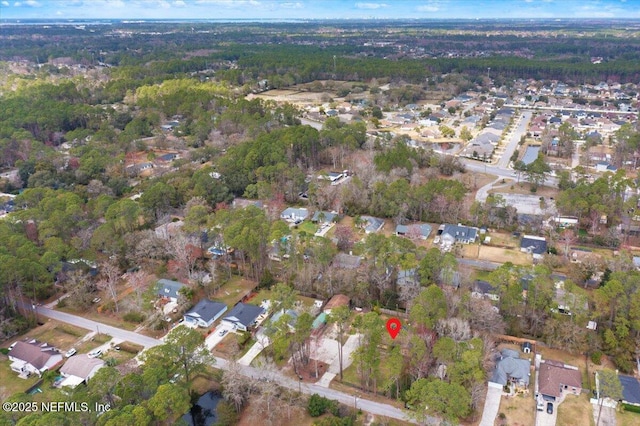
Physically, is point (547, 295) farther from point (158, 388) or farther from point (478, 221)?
point (158, 388)

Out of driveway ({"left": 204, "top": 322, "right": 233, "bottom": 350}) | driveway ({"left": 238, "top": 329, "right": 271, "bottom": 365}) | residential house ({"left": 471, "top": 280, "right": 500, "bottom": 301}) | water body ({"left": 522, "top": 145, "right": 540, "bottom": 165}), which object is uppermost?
water body ({"left": 522, "top": 145, "right": 540, "bottom": 165})

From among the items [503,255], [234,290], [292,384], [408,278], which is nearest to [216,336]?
[234,290]

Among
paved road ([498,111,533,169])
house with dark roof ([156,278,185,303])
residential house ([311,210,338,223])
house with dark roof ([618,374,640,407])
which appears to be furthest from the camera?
paved road ([498,111,533,169])

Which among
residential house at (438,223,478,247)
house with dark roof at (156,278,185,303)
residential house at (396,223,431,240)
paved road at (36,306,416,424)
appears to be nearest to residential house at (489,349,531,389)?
paved road at (36,306,416,424)

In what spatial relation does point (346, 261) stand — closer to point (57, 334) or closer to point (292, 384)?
point (292, 384)

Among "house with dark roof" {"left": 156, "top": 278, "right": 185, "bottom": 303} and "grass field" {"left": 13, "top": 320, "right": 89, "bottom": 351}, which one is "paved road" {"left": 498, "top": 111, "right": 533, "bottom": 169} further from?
"grass field" {"left": 13, "top": 320, "right": 89, "bottom": 351}

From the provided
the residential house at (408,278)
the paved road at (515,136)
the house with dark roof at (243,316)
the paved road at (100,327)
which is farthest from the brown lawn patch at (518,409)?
the paved road at (515,136)
